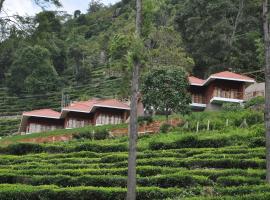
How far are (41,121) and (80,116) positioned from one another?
4.50 metres

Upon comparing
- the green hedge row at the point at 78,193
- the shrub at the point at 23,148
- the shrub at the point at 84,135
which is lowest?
the green hedge row at the point at 78,193

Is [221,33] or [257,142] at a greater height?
[221,33]

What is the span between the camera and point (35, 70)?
265 ft

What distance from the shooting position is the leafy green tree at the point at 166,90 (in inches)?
1609

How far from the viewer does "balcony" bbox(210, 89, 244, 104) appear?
5028 cm

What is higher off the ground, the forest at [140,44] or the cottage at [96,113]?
the forest at [140,44]

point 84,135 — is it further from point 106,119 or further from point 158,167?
point 158,167

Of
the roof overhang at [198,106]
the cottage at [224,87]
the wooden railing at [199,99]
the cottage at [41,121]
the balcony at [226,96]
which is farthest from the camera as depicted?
the cottage at [41,121]

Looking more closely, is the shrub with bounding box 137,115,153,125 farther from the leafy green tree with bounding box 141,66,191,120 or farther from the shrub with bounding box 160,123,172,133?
the shrub with bounding box 160,123,172,133

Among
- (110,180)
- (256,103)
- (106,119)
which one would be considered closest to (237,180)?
(110,180)

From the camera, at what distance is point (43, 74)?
81.9 meters

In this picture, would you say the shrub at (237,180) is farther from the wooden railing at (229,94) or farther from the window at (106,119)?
the window at (106,119)

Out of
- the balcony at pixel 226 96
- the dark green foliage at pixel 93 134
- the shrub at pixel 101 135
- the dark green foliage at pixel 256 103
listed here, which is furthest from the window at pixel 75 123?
the dark green foliage at pixel 256 103

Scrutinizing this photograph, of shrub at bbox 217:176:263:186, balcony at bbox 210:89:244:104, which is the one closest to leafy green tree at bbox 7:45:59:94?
balcony at bbox 210:89:244:104
